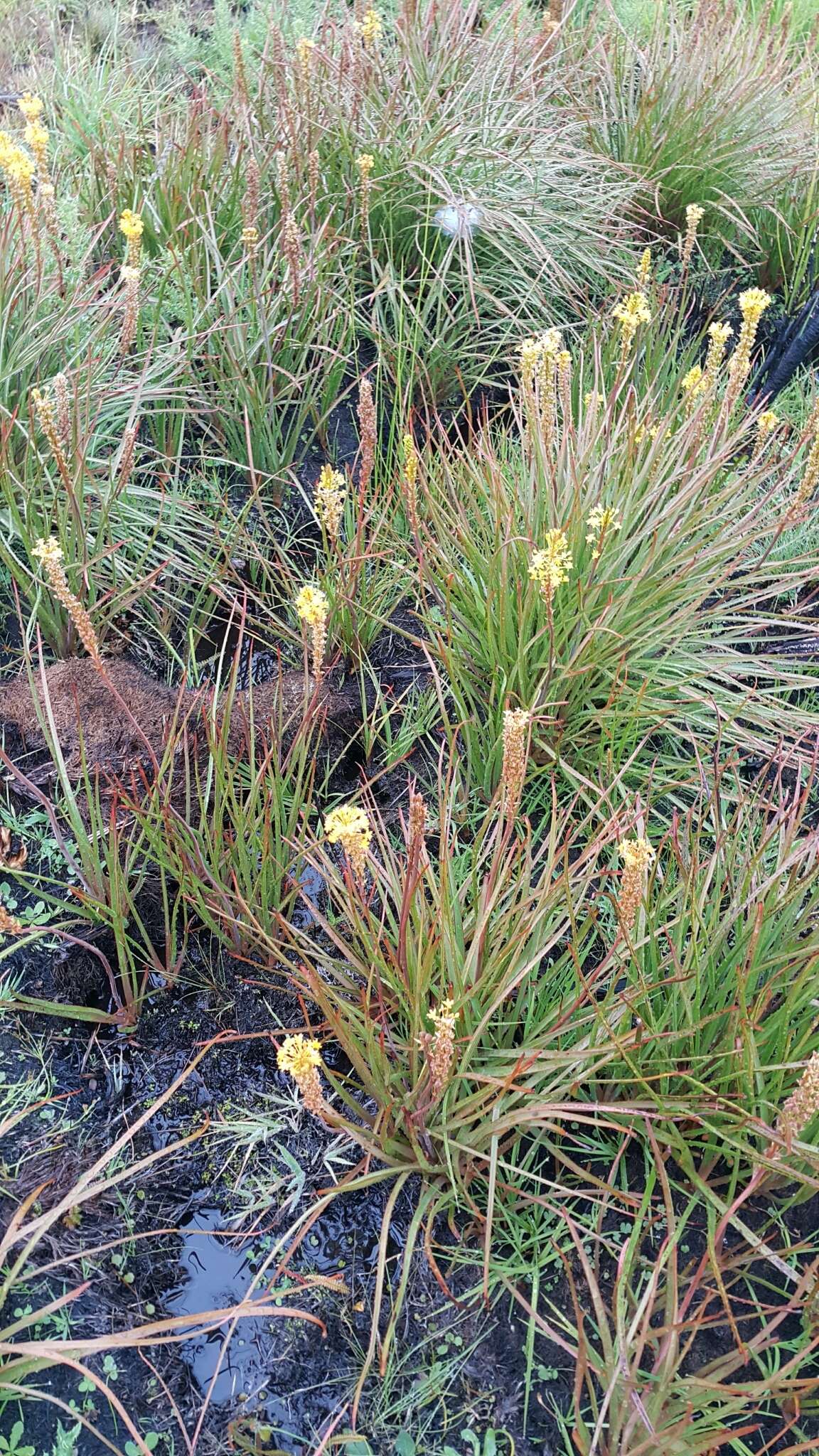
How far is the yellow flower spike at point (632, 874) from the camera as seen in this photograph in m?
1.60

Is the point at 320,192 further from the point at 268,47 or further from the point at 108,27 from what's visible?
the point at 108,27

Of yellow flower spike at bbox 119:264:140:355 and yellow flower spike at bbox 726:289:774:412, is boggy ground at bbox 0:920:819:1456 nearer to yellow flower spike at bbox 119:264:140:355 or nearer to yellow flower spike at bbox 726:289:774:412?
yellow flower spike at bbox 119:264:140:355

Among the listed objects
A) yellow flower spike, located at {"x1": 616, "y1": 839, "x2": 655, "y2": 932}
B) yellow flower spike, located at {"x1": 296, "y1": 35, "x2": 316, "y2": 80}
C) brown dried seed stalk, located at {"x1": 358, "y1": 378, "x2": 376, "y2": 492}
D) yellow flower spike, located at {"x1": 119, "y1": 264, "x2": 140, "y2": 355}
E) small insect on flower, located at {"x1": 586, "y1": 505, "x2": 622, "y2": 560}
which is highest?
yellow flower spike, located at {"x1": 296, "y1": 35, "x2": 316, "y2": 80}

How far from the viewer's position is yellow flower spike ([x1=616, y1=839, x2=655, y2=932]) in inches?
63.1

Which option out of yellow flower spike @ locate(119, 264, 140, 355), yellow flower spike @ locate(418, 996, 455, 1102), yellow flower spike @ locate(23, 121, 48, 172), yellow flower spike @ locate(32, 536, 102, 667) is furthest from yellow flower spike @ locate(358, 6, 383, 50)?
yellow flower spike @ locate(418, 996, 455, 1102)

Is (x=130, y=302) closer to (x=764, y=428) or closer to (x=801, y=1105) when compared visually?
(x=764, y=428)

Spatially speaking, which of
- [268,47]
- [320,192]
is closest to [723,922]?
[320,192]

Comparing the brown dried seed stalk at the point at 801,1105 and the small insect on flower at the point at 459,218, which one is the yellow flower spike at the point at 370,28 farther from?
the brown dried seed stalk at the point at 801,1105

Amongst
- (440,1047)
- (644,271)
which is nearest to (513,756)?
(440,1047)

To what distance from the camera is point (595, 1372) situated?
1.85 meters

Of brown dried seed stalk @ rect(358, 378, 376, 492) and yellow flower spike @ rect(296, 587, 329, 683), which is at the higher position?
brown dried seed stalk @ rect(358, 378, 376, 492)

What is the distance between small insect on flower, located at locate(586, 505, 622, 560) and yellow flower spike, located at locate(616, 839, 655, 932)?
1.04m

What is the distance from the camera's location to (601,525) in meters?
2.54

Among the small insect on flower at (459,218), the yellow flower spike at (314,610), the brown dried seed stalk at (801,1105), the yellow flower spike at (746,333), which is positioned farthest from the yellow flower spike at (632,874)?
the small insect on flower at (459,218)
